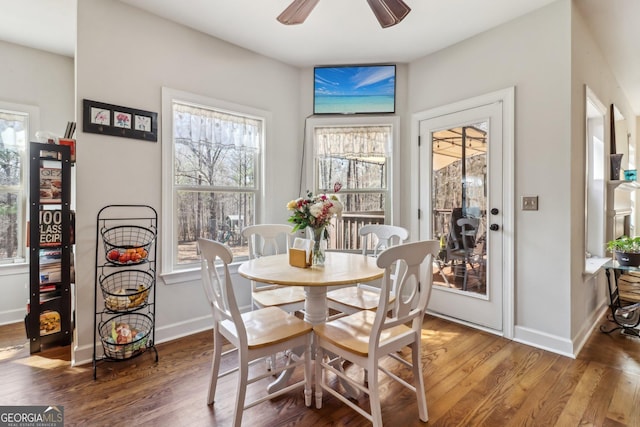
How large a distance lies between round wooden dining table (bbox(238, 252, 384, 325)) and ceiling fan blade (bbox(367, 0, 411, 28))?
1.55 metres

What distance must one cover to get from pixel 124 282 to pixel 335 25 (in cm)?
275

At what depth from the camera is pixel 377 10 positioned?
192cm

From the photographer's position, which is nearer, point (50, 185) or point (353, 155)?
point (50, 185)

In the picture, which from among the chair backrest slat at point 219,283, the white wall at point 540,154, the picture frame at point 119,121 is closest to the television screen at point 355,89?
the white wall at point 540,154

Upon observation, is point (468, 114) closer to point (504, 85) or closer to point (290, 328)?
point (504, 85)

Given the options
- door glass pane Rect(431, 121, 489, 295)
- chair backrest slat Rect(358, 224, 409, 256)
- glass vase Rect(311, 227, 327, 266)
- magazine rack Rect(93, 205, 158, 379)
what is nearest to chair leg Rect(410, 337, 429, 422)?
glass vase Rect(311, 227, 327, 266)

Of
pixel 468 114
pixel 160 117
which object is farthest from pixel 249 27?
pixel 468 114

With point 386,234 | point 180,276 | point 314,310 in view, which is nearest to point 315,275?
point 314,310

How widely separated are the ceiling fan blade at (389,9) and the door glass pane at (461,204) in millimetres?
1376

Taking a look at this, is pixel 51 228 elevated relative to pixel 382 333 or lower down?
elevated

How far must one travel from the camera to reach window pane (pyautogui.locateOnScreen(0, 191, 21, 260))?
2.93 metres

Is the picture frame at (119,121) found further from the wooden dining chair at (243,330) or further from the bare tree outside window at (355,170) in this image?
the bare tree outside window at (355,170)

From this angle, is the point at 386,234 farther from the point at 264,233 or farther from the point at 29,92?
the point at 29,92

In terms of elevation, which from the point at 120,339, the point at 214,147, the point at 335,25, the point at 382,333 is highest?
the point at 335,25
